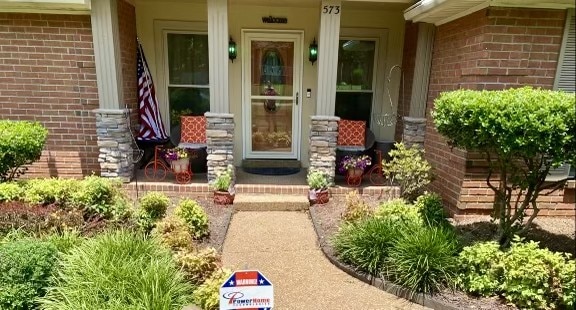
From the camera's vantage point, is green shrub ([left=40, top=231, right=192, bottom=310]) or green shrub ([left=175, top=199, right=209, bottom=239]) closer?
green shrub ([left=40, top=231, right=192, bottom=310])

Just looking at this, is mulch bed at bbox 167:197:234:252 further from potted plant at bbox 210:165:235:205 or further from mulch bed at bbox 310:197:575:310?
mulch bed at bbox 310:197:575:310

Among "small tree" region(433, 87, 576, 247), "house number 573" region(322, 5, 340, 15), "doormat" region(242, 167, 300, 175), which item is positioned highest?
"house number 573" region(322, 5, 340, 15)

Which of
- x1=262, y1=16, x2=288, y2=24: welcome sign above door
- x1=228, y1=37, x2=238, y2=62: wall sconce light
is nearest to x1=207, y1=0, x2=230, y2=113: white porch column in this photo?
x1=228, y1=37, x2=238, y2=62: wall sconce light

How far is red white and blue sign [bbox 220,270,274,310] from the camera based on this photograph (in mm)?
1956

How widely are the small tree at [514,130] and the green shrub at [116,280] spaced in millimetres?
2600

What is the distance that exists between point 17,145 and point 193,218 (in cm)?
228

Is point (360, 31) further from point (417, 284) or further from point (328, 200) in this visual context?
point (417, 284)

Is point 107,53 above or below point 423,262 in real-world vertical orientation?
above

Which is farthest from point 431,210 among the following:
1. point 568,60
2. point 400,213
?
point 568,60

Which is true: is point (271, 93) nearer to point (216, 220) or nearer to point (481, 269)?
point (216, 220)

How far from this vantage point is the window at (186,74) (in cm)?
590

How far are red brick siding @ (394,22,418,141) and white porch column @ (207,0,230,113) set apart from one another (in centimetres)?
290

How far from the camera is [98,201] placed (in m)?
3.72

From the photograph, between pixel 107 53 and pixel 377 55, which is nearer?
pixel 107 53
